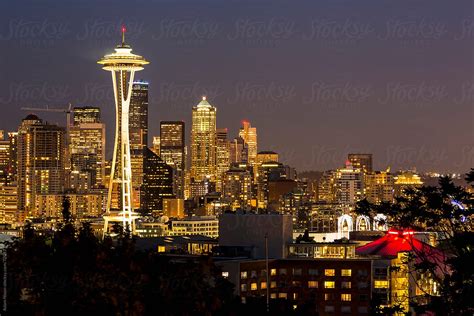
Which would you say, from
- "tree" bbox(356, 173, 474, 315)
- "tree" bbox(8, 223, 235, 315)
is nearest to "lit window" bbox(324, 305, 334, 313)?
"tree" bbox(8, 223, 235, 315)

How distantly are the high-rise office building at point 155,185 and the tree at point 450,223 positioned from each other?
506 feet

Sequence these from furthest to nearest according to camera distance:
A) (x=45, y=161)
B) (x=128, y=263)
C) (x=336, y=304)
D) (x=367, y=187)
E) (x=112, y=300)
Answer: (x=45, y=161), (x=367, y=187), (x=336, y=304), (x=128, y=263), (x=112, y=300)

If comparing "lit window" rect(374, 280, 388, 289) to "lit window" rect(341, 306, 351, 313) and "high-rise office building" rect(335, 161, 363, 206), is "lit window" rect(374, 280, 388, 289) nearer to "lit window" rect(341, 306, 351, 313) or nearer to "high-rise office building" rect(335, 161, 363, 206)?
"lit window" rect(341, 306, 351, 313)

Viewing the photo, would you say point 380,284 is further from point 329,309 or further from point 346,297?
point 329,309

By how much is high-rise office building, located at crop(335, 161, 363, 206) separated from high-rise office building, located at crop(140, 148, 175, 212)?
71.6 ft

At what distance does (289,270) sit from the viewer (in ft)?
220

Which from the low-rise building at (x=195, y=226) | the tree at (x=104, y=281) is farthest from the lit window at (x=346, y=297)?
the low-rise building at (x=195, y=226)

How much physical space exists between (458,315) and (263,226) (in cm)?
4492

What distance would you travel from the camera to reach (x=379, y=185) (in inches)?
7096

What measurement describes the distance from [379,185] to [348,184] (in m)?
5.24

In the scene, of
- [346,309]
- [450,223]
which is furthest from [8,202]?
[450,223]

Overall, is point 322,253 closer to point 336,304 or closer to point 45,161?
point 336,304

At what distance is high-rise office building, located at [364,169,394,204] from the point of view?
174 metres

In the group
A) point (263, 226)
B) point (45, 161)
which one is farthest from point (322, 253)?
point (45, 161)
